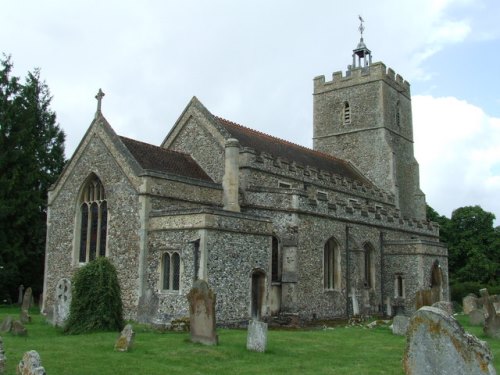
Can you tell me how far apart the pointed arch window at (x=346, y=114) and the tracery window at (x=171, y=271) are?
21.7 meters

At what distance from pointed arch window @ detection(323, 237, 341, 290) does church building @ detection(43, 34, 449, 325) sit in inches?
1.8

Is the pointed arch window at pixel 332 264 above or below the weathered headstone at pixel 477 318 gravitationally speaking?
above

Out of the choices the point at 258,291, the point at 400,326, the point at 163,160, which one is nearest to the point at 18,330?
the point at 258,291

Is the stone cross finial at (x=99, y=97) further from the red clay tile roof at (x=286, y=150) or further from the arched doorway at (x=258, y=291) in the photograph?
the arched doorway at (x=258, y=291)

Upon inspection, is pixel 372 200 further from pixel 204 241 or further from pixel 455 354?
pixel 455 354

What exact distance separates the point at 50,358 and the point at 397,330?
1049 centimetres

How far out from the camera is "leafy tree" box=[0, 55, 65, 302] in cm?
3152

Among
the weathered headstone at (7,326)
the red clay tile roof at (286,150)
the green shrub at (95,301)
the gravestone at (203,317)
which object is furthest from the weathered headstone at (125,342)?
the red clay tile roof at (286,150)

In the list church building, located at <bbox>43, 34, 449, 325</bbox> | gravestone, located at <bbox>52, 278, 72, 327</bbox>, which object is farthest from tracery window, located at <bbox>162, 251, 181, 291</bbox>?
gravestone, located at <bbox>52, 278, 72, 327</bbox>

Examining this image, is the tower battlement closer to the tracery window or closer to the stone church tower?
the stone church tower

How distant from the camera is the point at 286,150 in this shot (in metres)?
30.2

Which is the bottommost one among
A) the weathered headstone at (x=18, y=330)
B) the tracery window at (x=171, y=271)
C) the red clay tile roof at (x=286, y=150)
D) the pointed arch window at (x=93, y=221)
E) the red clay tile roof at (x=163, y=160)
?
the weathered headstone at (x=18, y=330)

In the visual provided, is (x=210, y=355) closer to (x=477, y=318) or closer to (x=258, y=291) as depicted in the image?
(x=258, y=291)

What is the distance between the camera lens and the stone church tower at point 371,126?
36.1 meters
